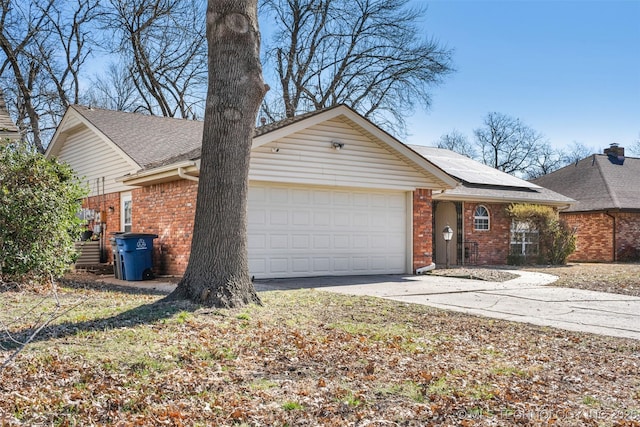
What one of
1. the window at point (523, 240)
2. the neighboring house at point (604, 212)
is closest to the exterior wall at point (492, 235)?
the window at point (523, 240)

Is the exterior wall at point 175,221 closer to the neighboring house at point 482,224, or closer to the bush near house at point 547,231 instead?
the neighboring house at point 482,224

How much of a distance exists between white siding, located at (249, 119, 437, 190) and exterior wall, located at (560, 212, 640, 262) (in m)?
12.5

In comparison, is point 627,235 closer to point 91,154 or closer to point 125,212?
point 125,212

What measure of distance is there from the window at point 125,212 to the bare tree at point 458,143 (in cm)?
3693

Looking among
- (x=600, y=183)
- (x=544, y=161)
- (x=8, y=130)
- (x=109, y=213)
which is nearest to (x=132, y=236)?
(x=8, y=130)

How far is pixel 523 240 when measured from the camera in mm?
20281

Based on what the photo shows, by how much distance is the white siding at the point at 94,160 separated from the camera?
52.7ft

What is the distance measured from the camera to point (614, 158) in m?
28.1

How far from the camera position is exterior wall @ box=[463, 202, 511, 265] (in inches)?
766

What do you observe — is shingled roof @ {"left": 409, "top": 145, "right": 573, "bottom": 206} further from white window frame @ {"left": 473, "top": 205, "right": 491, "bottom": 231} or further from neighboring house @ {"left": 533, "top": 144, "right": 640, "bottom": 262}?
neighboring house @ {"left": 533, "top": 144, "right": 640, "bottom": 262}

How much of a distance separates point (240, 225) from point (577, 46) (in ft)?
49.3

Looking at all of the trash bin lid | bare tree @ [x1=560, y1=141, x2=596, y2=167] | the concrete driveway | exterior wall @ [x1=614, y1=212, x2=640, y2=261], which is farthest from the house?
bare tree @ [x1=560, y1=141, x2=596, y2=167]

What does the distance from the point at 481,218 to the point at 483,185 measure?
3.93 feet

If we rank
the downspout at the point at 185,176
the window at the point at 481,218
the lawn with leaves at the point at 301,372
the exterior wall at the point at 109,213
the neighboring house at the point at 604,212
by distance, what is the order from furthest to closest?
1. the neighboring house at the point at 604,212
2. the window at the point at 481,218
3. the exterior wall at the point at 109,213
4. the downspout at the point at 185,176
5. the lawn with leaves at the point at 301,372
